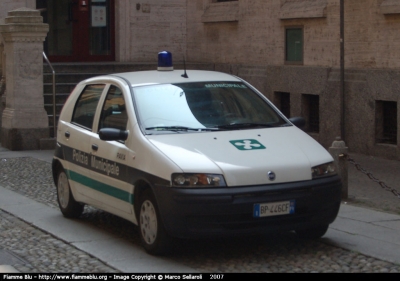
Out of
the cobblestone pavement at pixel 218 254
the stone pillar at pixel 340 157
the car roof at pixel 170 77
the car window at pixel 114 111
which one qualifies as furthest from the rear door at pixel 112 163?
the stone pillar at pixel 340 157

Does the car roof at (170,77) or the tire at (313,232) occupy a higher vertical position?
the car roof at (170,77)

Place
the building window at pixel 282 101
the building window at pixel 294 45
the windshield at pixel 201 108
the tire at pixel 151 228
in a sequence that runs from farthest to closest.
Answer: the building window at pixel 282 101, the building window at pixel 294 45, the windshield at pixel 201 108, the tire at pixel 151 228

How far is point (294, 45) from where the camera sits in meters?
16.4

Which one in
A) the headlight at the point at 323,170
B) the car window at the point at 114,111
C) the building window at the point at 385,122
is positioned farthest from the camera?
the building window at the point at 385,122

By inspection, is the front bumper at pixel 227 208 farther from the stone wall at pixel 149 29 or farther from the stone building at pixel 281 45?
the stone wall at pixel 149 29

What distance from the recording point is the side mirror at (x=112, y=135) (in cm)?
764

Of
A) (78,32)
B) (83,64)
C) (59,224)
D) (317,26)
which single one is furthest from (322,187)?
(78,32)

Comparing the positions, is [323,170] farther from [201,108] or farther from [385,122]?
[385,122]

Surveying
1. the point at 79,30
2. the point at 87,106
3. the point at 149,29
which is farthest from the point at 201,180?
the point at 79,30

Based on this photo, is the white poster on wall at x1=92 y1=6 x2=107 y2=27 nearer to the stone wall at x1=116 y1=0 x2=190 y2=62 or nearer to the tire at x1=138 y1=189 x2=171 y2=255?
the stone wall at x1=116 y1=0 x2=190 y2=62

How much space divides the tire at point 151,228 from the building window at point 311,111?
29.0 feet

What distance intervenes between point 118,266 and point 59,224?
2.26 metres

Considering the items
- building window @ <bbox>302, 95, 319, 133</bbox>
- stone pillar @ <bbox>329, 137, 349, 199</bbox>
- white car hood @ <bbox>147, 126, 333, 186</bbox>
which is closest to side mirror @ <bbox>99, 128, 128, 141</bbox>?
white car hood @ <bbox>147, 126, 333, 186</bbox>

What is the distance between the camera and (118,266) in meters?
6.89
